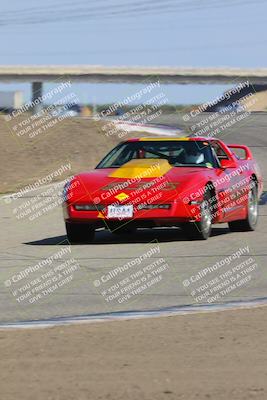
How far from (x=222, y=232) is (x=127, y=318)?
694 cm

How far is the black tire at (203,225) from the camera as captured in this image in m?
13.2

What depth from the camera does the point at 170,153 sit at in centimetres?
1424

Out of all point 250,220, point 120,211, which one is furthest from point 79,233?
point 250,220

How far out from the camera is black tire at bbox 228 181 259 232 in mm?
14734

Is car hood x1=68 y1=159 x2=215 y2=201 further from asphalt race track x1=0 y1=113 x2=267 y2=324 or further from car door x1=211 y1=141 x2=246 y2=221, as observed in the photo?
asphalt race track x1=0 y1=113 x2=267 y2=324

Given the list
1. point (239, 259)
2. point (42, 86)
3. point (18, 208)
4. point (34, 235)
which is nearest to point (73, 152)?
point (18, 208)

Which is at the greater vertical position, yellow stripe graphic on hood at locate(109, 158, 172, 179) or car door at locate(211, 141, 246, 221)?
yellow stripe graphic on hood at locate(109, 158, 172, 179)

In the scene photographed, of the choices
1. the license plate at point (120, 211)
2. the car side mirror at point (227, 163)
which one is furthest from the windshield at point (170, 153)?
the license plate at point (120, 211)

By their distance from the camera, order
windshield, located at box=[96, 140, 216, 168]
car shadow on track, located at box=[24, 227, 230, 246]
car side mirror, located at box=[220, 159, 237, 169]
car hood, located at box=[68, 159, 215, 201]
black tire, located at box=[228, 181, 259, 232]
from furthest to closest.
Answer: black tire, located at box=[228, 181, 259, 232] → car side mirror, located at box=[220, 159, 237, 169] → windshield, located at box=[96, 140, 216, 168] → car shadow on track, located at box=[24, 227, 230, 246] → car hood, located at box=[68, 159, 215, 201]

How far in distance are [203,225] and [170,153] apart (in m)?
1.37

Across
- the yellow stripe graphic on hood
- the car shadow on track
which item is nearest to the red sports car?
the yellow stripe graphic on hood

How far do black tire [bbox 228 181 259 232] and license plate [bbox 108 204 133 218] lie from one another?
218 centimetres

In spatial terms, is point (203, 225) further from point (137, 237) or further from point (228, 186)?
point (137, 237)

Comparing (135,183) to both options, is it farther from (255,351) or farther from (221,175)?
(255,351)
